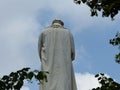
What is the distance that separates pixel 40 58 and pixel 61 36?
26.1 inches

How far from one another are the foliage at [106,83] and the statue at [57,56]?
380cm

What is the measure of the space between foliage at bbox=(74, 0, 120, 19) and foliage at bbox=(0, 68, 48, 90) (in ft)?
26.1

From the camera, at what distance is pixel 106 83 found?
15.5m

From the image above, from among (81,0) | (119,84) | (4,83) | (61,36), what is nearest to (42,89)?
(61,36)

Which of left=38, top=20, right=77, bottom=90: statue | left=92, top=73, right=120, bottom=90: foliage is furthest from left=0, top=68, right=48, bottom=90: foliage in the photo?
left=92, top=73, right=120, bottom=90: foliage

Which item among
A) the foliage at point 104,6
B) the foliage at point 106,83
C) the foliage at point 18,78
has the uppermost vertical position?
the foliage at point 104,6

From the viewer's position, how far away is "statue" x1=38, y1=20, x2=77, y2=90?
11.2 metres

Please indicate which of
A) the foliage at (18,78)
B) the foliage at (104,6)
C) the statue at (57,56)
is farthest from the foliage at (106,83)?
the foliage at (18,78)

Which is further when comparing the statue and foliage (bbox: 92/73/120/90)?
foliage (bbox: 92/73/120/90)

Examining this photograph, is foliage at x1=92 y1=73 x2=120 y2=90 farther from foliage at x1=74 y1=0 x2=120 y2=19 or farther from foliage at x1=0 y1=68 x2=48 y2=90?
foliage at x1=0 y1=68 x2=48 y2=90

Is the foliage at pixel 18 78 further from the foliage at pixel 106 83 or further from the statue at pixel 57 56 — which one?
the foliage at pixel 106 83

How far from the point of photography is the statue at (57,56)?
11.2 metres

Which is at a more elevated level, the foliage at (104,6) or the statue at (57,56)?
the foliage at (104,6)

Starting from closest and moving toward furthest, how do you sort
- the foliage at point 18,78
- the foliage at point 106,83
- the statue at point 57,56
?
1. the foliage at point 18,78
2. the statue at point 57,56
3. the foliage at point 106,83
